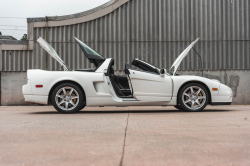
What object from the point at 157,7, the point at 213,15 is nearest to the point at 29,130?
the point at 157,7

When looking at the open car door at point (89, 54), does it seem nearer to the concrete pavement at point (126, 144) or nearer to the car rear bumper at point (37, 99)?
the car rear bumper at point (37, 99)

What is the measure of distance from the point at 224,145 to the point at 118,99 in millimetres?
3936

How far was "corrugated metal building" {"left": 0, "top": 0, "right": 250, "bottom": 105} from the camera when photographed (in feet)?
40.8

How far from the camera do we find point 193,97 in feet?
23.2

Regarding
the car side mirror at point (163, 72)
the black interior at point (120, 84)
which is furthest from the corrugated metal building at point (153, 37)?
the car side mirror at point (163, 72)

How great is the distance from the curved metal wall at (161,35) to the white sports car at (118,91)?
5425 mm

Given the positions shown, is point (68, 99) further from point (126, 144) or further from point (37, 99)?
point (126, 144)

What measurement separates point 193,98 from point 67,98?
9.72ft

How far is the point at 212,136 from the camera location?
3797mm

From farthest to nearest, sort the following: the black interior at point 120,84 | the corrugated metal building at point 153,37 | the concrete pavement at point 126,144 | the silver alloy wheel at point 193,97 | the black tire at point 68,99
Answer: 1. the corrugated metal building at point 153,37
2. the black interior at point 120,84
3. the silver alloy wheel at point 193,97
4. the black tire at point 68,99
5. the concrete pavement at point 126,144

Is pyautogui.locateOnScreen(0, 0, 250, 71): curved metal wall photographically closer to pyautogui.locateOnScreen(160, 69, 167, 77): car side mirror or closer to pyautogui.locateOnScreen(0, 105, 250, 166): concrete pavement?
pyautogui.locateOnScreen(160, 69, 167, 77): car side mirror

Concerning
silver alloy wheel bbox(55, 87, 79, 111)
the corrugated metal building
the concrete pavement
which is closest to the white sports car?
silver alloy wheel bbox(55, 87, 79, 111)

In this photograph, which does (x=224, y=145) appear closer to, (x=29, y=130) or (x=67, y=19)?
(x=29, y=130)

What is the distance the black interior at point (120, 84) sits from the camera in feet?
23.4
